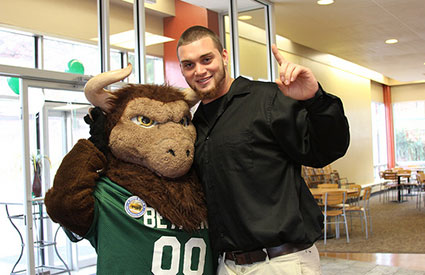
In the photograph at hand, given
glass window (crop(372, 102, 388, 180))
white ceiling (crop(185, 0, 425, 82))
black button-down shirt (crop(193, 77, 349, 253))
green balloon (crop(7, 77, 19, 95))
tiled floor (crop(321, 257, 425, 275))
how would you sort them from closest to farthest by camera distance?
black button-down shirt (crop(193, 77, 349, 253)) < green balloon (crop(7, 77, 19, 95)) < tiled floor (crop(321, 257, 425, 275)) < white ceiling (crop(185, 0, 425, 82)) < glass window (crop(372, 102, 388, 180))

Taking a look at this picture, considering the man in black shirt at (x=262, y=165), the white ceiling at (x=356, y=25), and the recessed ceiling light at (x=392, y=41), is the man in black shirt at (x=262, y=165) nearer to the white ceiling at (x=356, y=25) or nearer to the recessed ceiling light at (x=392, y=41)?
the white ceiling at (x=356, y=25)

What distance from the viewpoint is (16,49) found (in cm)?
376

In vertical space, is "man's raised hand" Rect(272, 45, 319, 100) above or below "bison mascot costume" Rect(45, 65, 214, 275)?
above

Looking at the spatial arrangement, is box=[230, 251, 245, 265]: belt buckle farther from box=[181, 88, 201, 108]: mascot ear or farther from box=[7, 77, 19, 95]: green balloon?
box=[7, 77, 19, 95]: green balloon

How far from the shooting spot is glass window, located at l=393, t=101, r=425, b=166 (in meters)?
17.7

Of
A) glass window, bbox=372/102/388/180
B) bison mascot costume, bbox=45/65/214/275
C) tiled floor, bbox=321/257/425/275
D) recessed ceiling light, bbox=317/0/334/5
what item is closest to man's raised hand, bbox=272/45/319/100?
bison mascot costume, bbox=45/65/214/275

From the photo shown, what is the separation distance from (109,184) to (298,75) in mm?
835

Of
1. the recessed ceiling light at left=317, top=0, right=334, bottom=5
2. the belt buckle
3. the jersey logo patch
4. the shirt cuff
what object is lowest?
the belt buckle

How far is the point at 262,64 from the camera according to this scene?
6902mm

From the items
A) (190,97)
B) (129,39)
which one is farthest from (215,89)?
(129,39)

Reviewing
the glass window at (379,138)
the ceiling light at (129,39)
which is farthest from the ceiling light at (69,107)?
the glass window at (379,138)

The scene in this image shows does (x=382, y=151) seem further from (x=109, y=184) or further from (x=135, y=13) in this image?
(x=109, y=184)

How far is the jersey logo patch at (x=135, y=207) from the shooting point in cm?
172

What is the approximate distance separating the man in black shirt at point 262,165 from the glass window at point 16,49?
2.42 m
